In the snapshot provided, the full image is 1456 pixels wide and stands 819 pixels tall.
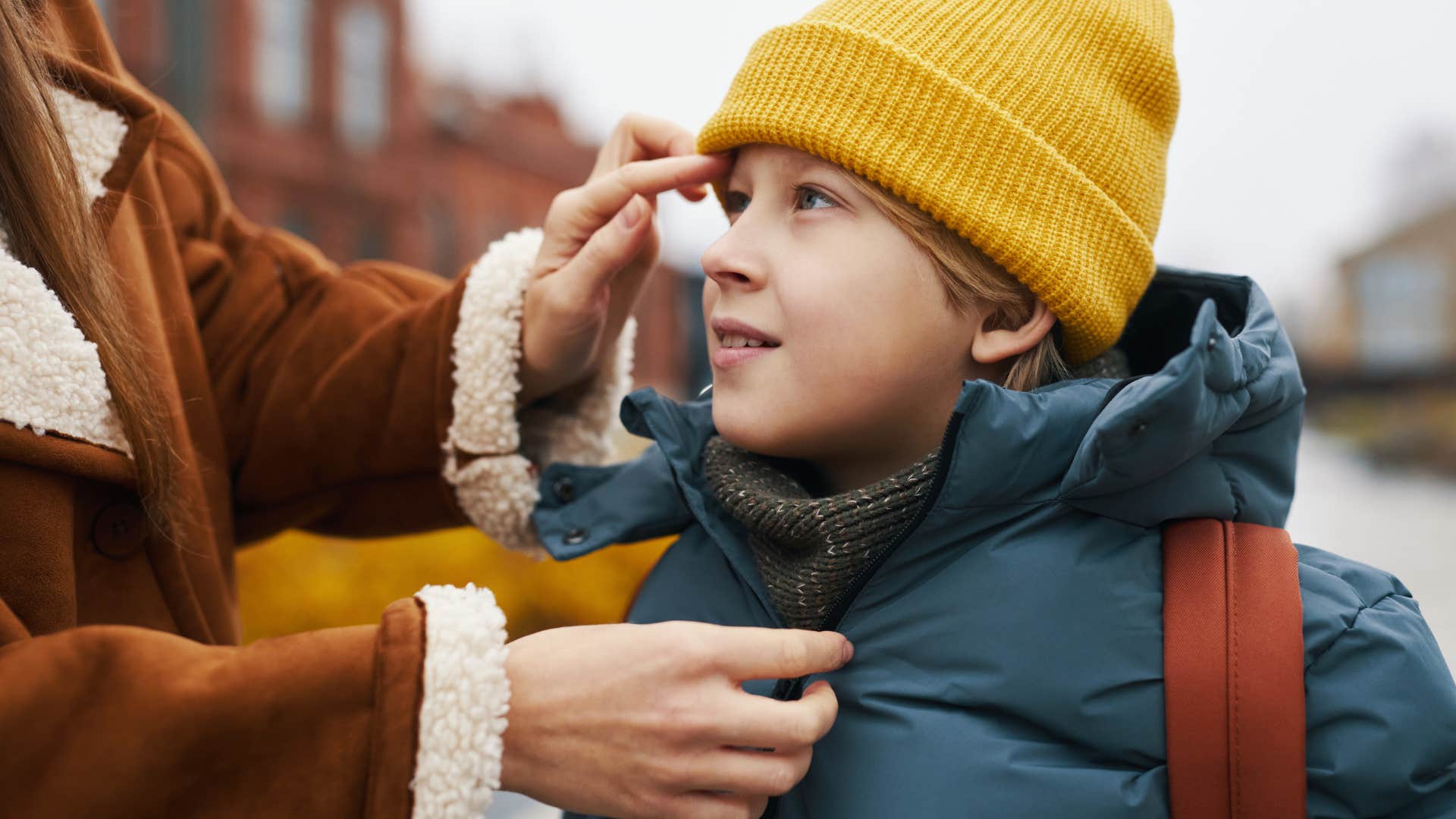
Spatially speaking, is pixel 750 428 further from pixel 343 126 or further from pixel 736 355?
pixel 343 126

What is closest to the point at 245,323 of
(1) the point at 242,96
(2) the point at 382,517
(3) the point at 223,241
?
(3) the point at 223,241

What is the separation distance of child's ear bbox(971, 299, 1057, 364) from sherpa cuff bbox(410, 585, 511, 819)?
0.78 m

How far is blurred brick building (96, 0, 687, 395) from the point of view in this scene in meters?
12.8

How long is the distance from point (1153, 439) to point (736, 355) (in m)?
0.57

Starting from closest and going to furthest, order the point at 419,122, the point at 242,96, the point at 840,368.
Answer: the point at 840,368 → the point at 242,96 → the point at 419,122

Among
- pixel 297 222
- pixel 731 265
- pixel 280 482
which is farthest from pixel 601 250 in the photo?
pixel 297 222

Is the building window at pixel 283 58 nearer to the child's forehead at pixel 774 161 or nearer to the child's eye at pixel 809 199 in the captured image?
the child's forehead at pixel 774 161

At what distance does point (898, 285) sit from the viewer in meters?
1.50

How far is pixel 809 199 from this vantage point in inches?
62.2

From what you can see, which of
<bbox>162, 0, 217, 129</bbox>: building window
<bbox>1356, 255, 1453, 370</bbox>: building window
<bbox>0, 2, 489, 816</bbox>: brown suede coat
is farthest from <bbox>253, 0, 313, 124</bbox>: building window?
<bbox>0, 2, 489, 816</bbox>: brown suede coat

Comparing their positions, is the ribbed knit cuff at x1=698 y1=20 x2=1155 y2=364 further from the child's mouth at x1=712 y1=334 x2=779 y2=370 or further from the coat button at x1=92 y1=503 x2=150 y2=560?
the coat button at x1=92 y1=503 x2=150 y2=560

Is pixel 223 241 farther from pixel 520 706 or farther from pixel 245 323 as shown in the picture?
pixel 520 706

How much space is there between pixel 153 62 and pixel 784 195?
13.1 meters

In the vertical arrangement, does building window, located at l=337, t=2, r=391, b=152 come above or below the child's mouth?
below
